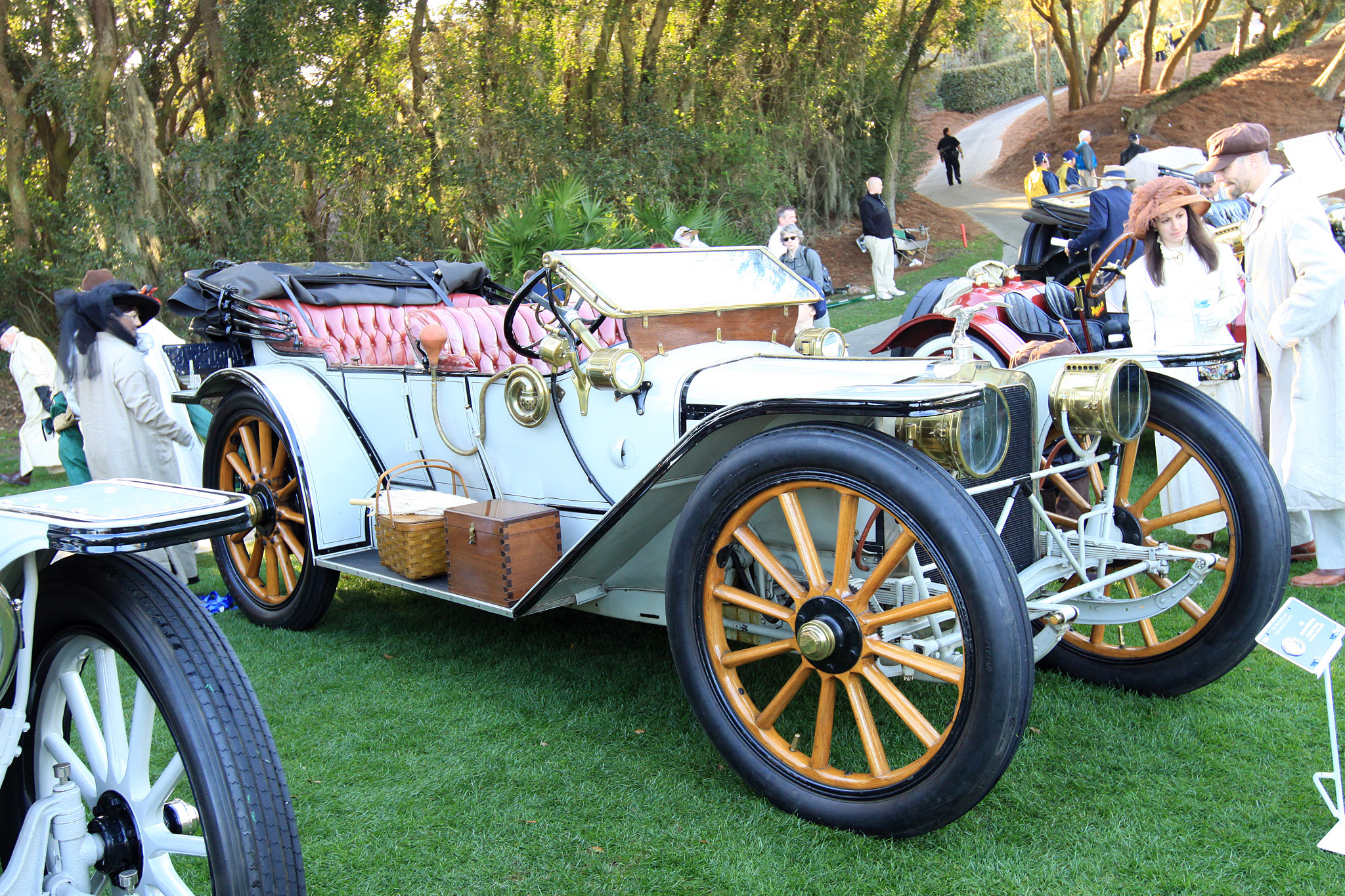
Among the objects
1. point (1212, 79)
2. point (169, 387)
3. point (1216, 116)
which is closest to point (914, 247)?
point (1216, 116)

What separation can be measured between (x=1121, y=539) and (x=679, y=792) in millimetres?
1850

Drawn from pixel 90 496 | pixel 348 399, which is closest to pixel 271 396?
pixel 348 399

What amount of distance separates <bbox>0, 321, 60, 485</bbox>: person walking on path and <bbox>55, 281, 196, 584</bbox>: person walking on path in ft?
12.0

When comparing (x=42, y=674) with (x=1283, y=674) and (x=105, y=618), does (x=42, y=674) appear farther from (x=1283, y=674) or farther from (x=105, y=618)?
(x=1283, y=674)

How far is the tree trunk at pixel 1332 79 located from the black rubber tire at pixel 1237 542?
2477cm

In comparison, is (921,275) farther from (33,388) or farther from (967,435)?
(967,435)

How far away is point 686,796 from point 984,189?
24709 millimetres

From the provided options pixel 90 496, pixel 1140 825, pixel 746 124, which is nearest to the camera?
pixel 90 496

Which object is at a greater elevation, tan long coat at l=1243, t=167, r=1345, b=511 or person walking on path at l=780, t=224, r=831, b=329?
person walking on path at l=780, t=224, r=831, b=329

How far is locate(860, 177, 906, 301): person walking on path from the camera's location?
563 inches

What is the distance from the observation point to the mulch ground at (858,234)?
59.4ft

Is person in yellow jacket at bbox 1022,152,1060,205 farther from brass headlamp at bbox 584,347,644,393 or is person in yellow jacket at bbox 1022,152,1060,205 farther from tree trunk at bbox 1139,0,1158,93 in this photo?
tree trunk at bbox 1139,0,1158,93

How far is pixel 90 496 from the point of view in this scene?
1926 millimetres

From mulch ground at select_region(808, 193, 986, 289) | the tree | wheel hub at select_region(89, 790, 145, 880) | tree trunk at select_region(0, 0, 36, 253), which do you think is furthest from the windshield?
the tree
